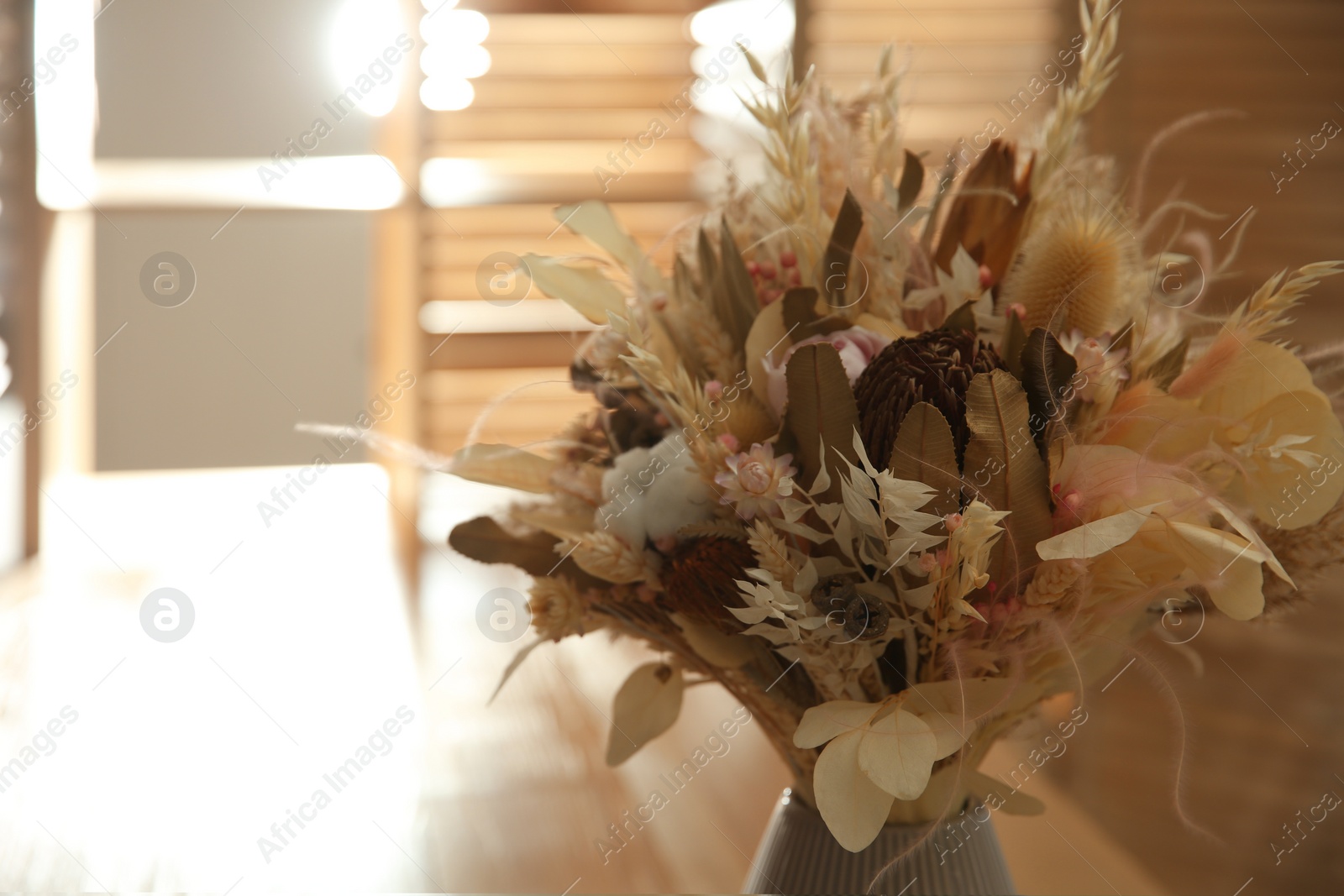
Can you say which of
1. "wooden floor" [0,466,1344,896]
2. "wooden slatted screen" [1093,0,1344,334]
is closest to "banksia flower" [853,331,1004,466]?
"wooden floor" [0,466,1344,896]

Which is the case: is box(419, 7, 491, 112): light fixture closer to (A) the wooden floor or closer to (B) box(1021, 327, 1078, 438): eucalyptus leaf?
(A) the wooden floor

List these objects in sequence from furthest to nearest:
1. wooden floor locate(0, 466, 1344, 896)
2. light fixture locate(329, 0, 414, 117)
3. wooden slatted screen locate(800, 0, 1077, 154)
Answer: light fixture locate(329, 0, 414, 117)
wooden slatted screen locate(800, 0, 1077, 154)
wooden floor locate(0, 466, 1344, 896)

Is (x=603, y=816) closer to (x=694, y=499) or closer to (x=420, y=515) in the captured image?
(x=694, y=499)

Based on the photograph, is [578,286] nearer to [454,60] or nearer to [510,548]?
[510,548]

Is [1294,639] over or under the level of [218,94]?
under

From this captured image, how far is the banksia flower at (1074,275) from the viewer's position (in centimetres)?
47

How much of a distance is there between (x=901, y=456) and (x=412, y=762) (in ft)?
2.02

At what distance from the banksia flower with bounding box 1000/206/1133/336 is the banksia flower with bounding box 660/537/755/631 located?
0.17 m

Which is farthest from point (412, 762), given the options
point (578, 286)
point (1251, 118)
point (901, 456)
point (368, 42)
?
point (368, 42)

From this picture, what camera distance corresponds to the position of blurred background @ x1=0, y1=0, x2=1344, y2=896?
0.78 m

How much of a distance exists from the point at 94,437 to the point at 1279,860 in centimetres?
266

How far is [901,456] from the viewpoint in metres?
0.41

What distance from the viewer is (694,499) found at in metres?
0.47

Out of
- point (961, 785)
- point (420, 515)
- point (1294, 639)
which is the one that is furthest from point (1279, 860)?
point (420, 515)
